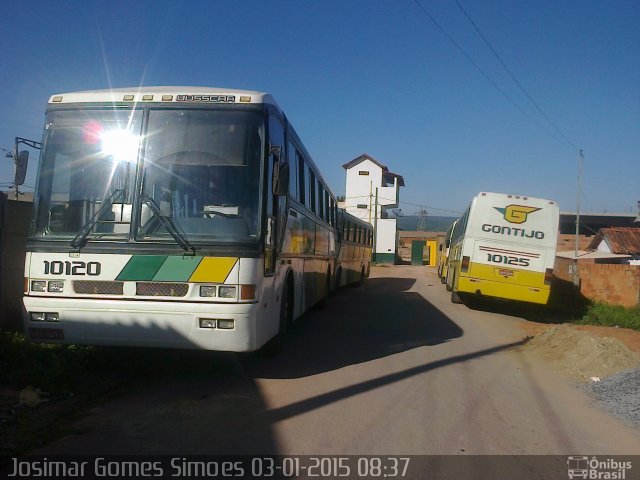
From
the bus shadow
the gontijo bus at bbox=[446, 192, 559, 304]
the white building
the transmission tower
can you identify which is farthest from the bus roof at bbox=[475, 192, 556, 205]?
the transmission tower

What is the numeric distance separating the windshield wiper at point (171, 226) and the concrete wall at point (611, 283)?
49.2 ft

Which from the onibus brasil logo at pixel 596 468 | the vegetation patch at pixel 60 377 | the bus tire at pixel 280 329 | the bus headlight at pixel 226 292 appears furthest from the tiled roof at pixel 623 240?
the bus headlight at pixel 226 292

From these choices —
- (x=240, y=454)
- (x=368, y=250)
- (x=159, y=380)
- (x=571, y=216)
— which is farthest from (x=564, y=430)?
(x=571, y=216)

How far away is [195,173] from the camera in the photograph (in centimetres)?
645

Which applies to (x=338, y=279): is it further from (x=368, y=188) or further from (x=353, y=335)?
(x=368, y=188)

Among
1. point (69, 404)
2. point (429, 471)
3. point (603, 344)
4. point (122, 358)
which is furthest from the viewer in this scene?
point (603, 344)

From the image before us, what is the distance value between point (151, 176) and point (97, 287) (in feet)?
4.50

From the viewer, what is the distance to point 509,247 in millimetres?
14891

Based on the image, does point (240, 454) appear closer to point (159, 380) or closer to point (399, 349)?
point (159, 380)

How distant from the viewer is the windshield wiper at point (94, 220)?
6.23m

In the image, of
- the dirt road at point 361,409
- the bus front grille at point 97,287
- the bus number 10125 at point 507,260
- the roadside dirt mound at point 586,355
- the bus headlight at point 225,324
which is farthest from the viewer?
the bus number 10125 at point 507,260

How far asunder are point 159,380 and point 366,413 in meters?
2.53

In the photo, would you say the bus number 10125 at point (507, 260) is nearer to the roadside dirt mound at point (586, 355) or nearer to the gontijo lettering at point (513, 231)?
the gontijo lettering at point (513, 231)

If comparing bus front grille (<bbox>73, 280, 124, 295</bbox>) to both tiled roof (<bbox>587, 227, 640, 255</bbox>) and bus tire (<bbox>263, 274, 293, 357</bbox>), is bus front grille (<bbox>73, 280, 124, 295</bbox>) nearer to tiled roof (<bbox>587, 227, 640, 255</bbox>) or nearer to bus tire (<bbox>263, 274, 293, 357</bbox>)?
bus tire (<bbox>263, 274, 293, 357</bbox>)
